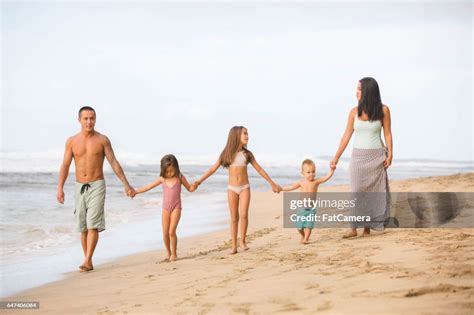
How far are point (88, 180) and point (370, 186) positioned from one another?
11.4ft

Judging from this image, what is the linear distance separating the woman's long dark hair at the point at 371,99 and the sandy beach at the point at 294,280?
1.48 meters

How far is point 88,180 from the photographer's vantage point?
7.07 meters

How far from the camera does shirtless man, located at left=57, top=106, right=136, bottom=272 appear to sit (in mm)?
7002

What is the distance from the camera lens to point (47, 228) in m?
10.4

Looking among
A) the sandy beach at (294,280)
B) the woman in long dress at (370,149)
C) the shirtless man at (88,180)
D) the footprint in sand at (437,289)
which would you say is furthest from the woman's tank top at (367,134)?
the footprint in sand at (437,289)

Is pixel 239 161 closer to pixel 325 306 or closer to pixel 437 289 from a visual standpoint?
pixel 325 306

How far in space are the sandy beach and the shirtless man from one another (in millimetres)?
466

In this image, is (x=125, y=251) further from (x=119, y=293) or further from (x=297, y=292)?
(x=297, y=292)

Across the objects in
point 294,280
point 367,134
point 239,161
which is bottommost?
point 294,280

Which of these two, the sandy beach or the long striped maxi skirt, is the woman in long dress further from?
the sandy beach

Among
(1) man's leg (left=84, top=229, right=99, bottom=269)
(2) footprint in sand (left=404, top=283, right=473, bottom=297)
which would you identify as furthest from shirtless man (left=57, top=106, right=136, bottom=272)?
(2) footprint in sand (left=404, top=283, right=473, bottom=297)

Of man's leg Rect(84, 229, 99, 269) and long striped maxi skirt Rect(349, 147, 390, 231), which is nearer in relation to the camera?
man's leg Rect(84, 229, 99, 269)

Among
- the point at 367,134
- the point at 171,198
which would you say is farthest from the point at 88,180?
the point at 367,134

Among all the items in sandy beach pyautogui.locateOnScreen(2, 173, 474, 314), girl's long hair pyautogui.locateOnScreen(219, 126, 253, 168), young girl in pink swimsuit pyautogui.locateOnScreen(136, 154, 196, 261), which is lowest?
sandy beach pyautogui.locateOnScreen(2, 173, 474, 314)
